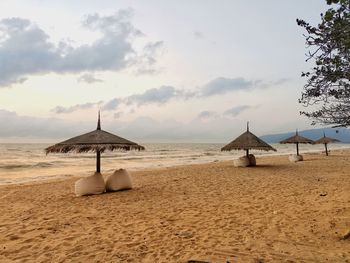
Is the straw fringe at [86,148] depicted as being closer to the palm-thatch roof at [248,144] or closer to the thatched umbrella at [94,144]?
the thatched umbrella at [94,144]

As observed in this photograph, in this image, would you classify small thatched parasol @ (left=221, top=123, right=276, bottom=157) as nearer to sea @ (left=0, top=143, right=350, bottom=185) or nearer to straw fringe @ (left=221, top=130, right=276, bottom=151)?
straw fringe @ (left=221, top=130, right=276, bottom=151)

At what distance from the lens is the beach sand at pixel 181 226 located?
178 inches

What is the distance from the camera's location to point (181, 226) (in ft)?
19.3

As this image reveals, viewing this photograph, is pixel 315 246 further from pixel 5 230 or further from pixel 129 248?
pixel 5 230

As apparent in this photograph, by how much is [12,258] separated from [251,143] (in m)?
12.9

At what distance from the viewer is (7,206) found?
8422mm

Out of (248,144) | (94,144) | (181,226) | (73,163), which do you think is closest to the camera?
(181,226)

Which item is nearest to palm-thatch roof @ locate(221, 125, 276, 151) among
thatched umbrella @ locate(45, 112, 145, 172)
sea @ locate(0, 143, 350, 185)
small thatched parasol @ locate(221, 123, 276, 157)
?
small thatched parasol @ locate(221, 123, 276, 157)

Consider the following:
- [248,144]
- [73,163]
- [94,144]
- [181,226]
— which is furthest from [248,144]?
[73,163]

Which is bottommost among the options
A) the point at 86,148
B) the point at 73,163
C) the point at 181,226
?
the point at 181,226

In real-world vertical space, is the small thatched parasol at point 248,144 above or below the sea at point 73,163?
above

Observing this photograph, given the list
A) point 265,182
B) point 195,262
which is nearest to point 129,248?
point 195,262

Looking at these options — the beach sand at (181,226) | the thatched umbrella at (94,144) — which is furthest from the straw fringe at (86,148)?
the beach sand at (181,226)

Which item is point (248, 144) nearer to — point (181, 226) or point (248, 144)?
point (248, 144)
